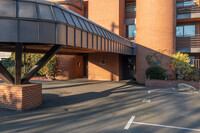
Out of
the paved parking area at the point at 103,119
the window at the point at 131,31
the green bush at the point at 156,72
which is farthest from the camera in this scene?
the window at the point at 131,31

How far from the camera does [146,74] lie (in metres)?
18.5

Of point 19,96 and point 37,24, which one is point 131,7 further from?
point 19,96

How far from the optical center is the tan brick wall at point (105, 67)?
23.2 m

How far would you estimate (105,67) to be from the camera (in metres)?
23.9

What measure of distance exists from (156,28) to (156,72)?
5.51m

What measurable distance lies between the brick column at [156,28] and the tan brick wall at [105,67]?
4220 mm

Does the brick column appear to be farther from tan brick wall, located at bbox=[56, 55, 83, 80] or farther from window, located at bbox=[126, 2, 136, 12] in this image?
tan brick wall, located at bbox=[56, 55, 83, 80]

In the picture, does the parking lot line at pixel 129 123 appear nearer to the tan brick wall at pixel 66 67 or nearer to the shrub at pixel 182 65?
the shrub at pixel 182 65

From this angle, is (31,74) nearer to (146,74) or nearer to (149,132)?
(149,132)

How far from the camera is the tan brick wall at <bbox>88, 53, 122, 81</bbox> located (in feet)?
76.2

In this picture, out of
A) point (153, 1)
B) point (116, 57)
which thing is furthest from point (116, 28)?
point (153, 1)

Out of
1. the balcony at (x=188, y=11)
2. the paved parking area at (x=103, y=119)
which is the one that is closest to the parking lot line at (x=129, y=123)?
the paved parking area at (x=103, y=119)

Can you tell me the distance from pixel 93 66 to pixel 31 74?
16.0m

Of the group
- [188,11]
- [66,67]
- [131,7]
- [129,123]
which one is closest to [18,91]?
[129,123]
